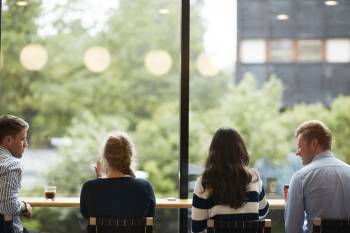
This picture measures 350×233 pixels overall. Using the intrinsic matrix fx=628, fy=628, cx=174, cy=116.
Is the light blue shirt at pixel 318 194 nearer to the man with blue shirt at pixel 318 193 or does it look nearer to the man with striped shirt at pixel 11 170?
the man with blue shirt at pixel 318 193

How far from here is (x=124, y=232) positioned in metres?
3.62

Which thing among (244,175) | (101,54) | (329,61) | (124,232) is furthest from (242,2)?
(124,232)

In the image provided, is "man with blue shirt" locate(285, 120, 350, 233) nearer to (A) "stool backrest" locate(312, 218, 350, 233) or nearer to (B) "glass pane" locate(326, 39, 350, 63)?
(A) "stool backrest" locate(312, 218, 350, 233)

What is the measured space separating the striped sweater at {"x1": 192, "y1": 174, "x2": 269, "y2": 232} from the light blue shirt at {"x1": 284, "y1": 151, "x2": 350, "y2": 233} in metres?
0.26

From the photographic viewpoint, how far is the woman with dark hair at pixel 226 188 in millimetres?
3697

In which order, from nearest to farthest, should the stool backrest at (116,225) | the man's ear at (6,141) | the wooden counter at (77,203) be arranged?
the stool backrest at (116,225) < the man's ear at (6,141) < the wooden counter at (77,203)

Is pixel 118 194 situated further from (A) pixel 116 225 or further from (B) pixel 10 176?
(B) pixel 10 176

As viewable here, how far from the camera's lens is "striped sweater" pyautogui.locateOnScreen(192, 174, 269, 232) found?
12.1ft

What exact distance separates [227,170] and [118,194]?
0.67 m

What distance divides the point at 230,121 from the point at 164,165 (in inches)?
27.9

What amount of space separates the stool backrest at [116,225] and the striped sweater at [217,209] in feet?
1.05

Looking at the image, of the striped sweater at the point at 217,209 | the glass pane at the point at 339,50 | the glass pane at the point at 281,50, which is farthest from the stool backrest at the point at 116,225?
the glass pane at the point at 339,50

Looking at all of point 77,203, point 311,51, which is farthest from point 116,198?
point 311,51

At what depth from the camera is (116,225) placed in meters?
3.62
